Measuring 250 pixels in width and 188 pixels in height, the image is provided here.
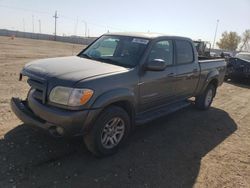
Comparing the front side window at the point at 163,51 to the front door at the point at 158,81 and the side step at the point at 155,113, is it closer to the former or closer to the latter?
the front door at the point at 158,81

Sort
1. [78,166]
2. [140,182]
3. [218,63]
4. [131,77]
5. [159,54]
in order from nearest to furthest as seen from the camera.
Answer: [140,182], [78,166], [131,77], [159,54], [218,63]

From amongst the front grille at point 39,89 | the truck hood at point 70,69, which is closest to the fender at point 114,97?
the truck hood at point 70,69

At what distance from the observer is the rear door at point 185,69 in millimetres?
5680

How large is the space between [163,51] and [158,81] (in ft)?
2.32

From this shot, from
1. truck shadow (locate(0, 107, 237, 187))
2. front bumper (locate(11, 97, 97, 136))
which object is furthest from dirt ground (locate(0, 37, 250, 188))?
front bumper (locate(11, 97, 97, 136))

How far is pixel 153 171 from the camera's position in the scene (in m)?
3.94

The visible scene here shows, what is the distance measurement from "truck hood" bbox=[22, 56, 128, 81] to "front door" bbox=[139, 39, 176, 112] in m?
0.55

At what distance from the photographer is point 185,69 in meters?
5.84

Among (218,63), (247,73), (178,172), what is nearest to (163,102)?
(178,172)

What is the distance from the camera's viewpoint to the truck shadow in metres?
3.53

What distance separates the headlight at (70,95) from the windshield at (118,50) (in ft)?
3.77

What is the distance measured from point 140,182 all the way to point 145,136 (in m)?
1.60

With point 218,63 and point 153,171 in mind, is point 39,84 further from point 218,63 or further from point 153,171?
point 218,63

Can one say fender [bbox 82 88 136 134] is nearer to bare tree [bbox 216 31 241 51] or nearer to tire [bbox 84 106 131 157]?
tire [bbox 84 106 131 157]
